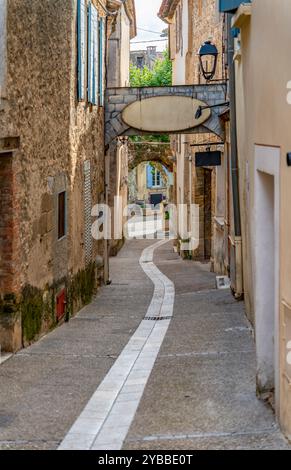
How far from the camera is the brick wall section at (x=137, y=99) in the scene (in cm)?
1770

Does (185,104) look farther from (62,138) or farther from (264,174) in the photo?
(264,174)

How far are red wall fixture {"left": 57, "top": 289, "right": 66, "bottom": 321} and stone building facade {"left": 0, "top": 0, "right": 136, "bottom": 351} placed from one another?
21 millimetres

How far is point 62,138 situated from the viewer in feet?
40.1

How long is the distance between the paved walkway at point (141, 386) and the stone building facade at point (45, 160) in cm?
58

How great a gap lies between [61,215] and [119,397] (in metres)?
5.81

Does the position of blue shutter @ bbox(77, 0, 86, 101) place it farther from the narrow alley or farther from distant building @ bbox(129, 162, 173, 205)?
distant building @ bbox(129, 162, 173, 205)

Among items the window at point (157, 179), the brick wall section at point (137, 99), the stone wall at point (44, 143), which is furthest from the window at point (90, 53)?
the window at point (157, 179)

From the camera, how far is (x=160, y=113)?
59.1 ft

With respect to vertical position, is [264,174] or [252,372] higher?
[264,174]

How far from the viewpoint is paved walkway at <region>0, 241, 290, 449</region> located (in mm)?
5766

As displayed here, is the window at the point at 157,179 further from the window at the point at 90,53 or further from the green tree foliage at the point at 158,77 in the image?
the window at the point at 90,53

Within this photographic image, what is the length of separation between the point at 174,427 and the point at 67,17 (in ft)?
27.2

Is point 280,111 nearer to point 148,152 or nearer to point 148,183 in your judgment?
point 148,152

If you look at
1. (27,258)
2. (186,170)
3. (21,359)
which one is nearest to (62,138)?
(27,258)
